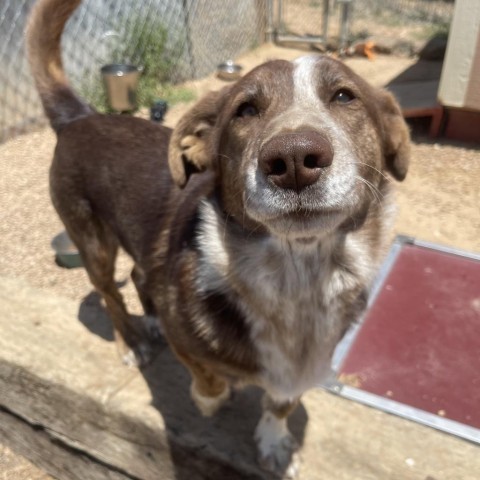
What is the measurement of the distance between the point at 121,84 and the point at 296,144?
5.24m

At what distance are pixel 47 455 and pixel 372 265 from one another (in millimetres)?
2175

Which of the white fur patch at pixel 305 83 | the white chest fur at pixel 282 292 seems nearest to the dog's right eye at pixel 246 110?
the white fur patch at pixel 305 83

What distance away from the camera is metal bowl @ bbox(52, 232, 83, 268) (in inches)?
150

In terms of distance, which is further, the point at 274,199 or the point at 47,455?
the point at 47,455

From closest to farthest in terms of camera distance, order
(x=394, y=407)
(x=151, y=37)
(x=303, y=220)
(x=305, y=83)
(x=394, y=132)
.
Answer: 1. (x=303, y=220)
2. (x=305, y=83)
3. (x=394, y=132)
4. (x=394, y=407)
5. (x=151, y=37)

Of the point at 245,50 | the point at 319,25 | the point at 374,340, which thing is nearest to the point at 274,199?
the point at 374,340

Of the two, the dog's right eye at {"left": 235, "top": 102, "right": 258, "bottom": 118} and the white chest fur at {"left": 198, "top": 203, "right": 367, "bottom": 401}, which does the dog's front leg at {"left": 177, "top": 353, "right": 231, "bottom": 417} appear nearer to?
the white chest fur at {"left": 198, "top": 203, "right": 367, "bottom": 401}

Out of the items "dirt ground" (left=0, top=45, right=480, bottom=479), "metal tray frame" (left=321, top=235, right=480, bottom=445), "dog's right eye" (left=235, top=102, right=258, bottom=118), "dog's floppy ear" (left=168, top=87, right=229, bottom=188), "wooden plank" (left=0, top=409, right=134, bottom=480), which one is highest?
"dog's right eye" (left=235, top=102, right=258, bottom=118)

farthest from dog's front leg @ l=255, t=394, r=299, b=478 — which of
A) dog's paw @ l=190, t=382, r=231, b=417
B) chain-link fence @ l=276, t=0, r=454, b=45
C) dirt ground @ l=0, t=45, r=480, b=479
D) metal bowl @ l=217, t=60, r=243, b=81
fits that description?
chain-link fence @ l=276, t=0, r=454, b=45

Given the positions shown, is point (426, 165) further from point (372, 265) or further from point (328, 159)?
point (328, 159)

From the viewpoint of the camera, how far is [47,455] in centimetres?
301

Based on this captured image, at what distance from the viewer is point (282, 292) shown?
76.5 inches

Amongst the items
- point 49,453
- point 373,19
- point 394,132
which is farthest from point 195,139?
point 373,19

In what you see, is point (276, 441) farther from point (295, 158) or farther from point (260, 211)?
point (295, 158)
